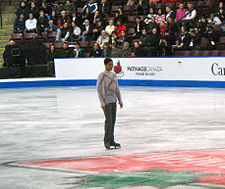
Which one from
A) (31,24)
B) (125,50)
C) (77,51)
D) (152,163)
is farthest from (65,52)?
(152,163)

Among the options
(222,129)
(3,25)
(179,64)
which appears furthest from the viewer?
(3,25)

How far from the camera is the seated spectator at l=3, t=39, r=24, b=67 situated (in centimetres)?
2495

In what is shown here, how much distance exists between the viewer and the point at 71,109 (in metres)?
13.6

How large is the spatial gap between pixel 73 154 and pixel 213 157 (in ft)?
6.38

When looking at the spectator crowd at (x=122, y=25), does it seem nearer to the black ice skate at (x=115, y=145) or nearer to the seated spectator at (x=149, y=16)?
the seated spectator at (x=149, y=16)

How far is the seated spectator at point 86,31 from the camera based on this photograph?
24.9 metres

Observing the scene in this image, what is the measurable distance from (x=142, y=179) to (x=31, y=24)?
21.8 m

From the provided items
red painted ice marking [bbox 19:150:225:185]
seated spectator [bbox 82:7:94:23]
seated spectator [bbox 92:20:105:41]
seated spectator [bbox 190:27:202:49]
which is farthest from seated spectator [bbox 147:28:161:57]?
red painted ice marking [bbox 19:150:225:185]

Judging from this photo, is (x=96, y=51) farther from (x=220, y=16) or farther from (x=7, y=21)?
(x=7, y=21)

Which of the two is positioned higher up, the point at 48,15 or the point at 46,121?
the point at 48,15

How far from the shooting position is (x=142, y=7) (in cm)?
2478

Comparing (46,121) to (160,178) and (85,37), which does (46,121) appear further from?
(85,37)

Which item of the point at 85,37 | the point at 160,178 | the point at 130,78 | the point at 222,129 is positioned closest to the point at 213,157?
the point at 160,178

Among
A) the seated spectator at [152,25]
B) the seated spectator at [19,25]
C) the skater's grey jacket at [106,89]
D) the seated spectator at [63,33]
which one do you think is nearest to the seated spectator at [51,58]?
the seated spectator at [63,33]
